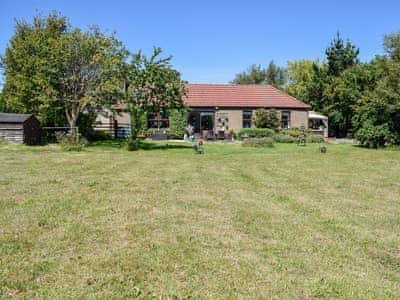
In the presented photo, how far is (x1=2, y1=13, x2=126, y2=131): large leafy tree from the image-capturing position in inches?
735

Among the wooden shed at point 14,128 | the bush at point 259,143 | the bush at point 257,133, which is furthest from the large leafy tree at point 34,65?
the bush at point 257,133

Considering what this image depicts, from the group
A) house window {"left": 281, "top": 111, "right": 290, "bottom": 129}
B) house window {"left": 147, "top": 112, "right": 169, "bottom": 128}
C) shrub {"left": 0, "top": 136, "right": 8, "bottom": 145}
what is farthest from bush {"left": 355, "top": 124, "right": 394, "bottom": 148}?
shrub {"left": 0, "top": 136, "right": 8, "bottom": 145}

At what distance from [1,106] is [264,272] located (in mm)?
28338

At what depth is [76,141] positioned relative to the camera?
56.1 ft

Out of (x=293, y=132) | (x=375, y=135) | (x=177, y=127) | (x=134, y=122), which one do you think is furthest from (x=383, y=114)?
(x=134, y=122)

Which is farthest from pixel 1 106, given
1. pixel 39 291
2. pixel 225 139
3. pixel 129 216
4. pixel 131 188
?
pixel 39 291

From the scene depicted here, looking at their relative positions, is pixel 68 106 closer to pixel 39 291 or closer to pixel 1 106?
pixel 1 106

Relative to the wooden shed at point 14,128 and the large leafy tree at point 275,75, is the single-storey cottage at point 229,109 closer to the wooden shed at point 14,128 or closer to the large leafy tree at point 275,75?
the wooden shed at point 14,128

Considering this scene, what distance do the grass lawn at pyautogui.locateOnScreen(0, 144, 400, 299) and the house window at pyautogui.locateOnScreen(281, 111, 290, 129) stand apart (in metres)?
21.7

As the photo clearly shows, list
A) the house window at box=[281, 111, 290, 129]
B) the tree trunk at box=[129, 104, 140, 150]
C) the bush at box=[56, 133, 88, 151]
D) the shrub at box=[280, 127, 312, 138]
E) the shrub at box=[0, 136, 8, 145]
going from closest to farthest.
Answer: the bush at box=[56, 133, 88, 151]
the shrub at box=[0, 136, 8, 145]
the tree trunk at box=[129, 104, 140, 150]
the shrub at box=[280, 127, 312, 138]
the house window at box=[281, 111, 290, 129]

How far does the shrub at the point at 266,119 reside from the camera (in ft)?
93.7

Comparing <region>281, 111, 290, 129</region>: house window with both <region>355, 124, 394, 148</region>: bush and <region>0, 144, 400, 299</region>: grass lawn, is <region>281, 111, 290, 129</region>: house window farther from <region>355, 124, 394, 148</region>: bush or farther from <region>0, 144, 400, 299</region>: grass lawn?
<region>0, 144, 400, 299</region>: grass lawn

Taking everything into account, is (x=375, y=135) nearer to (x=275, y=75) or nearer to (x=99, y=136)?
A: (x=99, y=136)

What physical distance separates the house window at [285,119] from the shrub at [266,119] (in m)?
1.44
